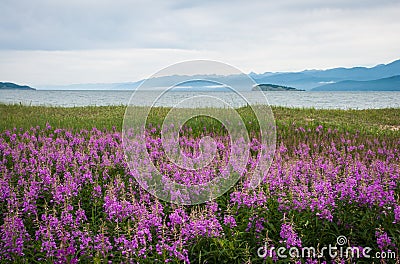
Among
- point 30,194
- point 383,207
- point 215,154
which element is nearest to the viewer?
point 383,207

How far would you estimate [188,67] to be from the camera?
24.0ft

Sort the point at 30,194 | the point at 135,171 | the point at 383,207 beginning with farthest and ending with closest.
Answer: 1. the point at 135,171
2. the point at 30,194
3. the point at 383,207

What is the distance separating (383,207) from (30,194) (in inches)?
190

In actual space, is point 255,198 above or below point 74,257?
above

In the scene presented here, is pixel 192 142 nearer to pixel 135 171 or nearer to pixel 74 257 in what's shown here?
pixel 135 171

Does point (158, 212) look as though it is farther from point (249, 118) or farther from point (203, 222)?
point (249, 118)

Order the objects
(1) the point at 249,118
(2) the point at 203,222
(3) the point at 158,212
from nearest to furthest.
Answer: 1. (2) the point at 203,222
2. (3) the point at 158,212
3. (1) the point at 249,118

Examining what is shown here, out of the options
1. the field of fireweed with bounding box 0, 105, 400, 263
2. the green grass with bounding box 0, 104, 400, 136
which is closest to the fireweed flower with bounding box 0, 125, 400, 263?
the field of fireweed with bounding box 0, 105, 400, 263

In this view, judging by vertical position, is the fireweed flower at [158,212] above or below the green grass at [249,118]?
below

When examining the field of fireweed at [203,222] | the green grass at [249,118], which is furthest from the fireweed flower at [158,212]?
the green grass at [249,118]

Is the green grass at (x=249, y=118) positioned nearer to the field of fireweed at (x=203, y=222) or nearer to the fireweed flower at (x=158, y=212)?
the fireweed flower at (x=158, y=212)

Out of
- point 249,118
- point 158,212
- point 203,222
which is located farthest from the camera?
point 249,118

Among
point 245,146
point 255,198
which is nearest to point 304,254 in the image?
point 255,198

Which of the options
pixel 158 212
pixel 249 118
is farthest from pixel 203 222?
pixel 249 118
